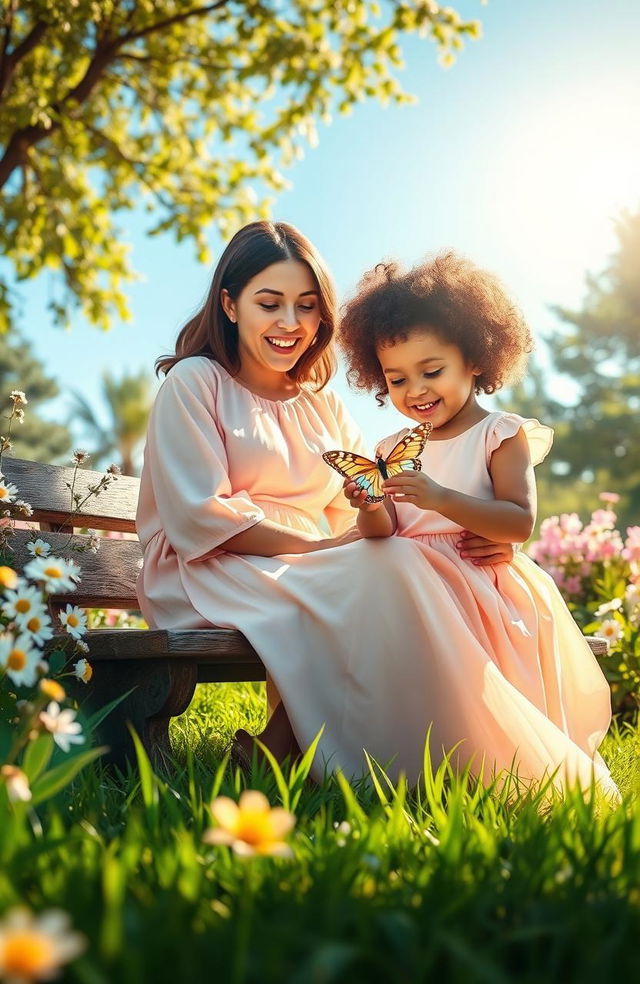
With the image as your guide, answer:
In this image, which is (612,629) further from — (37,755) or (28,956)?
(28,956)

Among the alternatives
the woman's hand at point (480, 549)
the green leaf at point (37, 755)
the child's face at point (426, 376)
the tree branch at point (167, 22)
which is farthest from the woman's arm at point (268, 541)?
the tree branch at point (167, 22)

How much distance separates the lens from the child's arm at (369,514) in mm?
2582

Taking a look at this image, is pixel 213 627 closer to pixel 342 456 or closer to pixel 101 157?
pixel 342 456

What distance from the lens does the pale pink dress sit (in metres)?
2.42

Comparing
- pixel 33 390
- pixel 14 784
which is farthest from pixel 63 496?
pixel 33 390

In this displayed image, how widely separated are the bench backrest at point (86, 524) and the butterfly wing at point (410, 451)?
121cm

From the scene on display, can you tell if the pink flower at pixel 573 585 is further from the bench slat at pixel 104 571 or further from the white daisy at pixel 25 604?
the white daisy at pixel 25 604

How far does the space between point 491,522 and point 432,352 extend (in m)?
0.55

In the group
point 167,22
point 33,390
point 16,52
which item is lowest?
point 33,390

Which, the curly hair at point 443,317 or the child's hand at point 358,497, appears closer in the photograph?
the child's hand at point 358,497

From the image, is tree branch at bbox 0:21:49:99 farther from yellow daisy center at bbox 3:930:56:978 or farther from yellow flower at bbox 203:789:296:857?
yellow daisy center at bbox 3:930:56:978

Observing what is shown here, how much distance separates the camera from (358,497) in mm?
Answer: 2586

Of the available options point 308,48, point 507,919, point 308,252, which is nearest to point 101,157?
point 308,48

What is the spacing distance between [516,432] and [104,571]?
157 centimetres
